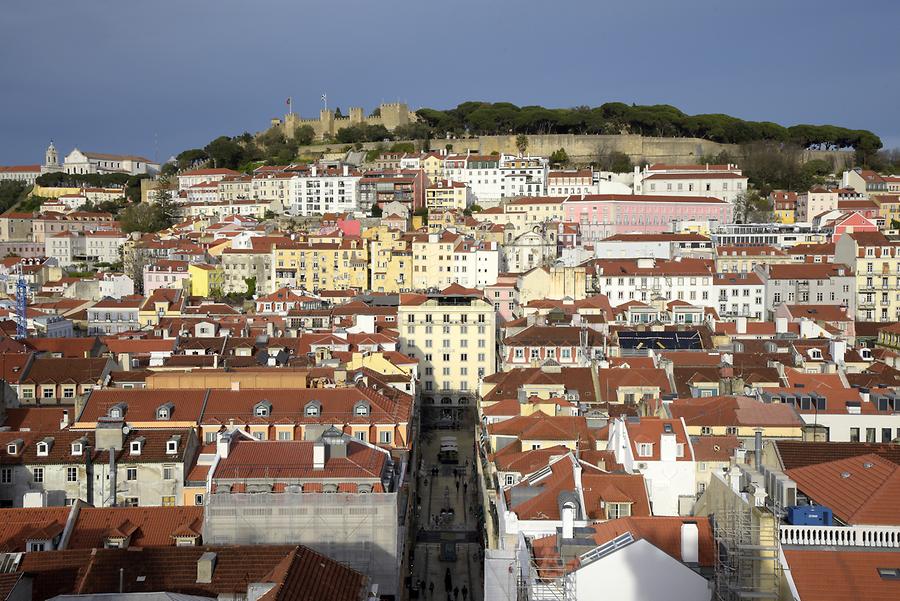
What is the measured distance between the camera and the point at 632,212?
85688 millimetres

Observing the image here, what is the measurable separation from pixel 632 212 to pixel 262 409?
57833mm

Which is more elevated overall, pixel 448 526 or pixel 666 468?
pixel 666 468

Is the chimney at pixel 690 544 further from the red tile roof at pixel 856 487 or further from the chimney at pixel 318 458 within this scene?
the chimney at pixel 318 458

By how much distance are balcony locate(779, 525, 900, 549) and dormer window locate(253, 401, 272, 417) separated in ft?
63.7

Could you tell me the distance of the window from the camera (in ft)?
75.8

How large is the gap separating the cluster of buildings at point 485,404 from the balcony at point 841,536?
39mm

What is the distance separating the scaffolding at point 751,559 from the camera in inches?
592

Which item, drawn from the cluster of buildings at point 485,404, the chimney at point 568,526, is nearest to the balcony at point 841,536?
the cluster of buildings at point 485,404

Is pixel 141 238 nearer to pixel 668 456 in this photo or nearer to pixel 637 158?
pixel 637 158

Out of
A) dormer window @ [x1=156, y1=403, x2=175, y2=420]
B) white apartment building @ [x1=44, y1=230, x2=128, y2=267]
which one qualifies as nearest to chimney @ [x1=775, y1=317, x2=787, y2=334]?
dormer window @ [x1=156, y1=403, x2=175, y2=420]

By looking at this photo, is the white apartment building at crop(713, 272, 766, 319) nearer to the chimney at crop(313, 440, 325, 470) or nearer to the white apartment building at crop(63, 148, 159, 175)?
the chimney at crop(313, 440, 325, 470)

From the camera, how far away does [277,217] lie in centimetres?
9756

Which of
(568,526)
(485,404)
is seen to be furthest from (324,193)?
(568,526)

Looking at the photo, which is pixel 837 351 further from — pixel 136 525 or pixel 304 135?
pixel 304 135
